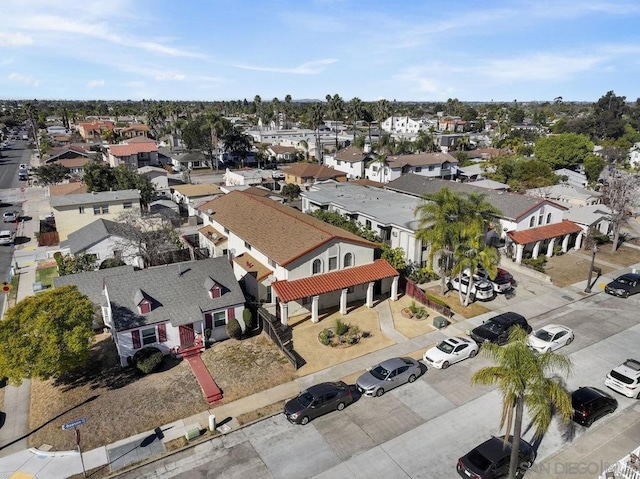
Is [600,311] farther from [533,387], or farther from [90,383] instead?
[90,383]

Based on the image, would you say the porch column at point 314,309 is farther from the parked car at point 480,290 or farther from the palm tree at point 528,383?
the palm tree at point 528,383

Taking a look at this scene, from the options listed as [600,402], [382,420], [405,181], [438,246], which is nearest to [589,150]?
[405,181]

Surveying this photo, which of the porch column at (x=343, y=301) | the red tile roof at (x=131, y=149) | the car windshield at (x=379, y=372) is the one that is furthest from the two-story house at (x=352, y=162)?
the car windshield at (x=379, y=372)

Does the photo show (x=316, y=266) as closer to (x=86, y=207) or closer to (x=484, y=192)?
(x=484, y=192)

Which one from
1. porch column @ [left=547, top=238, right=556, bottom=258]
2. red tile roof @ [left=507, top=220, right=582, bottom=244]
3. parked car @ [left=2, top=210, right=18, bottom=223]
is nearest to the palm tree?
red tile roof @ [left=507, top=220, right=582, bottom=244]

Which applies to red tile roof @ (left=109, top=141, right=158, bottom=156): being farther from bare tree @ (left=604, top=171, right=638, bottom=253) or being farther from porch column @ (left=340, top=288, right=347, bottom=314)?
bare tree @ (left=604, top=171, right=638, bottom=253)
